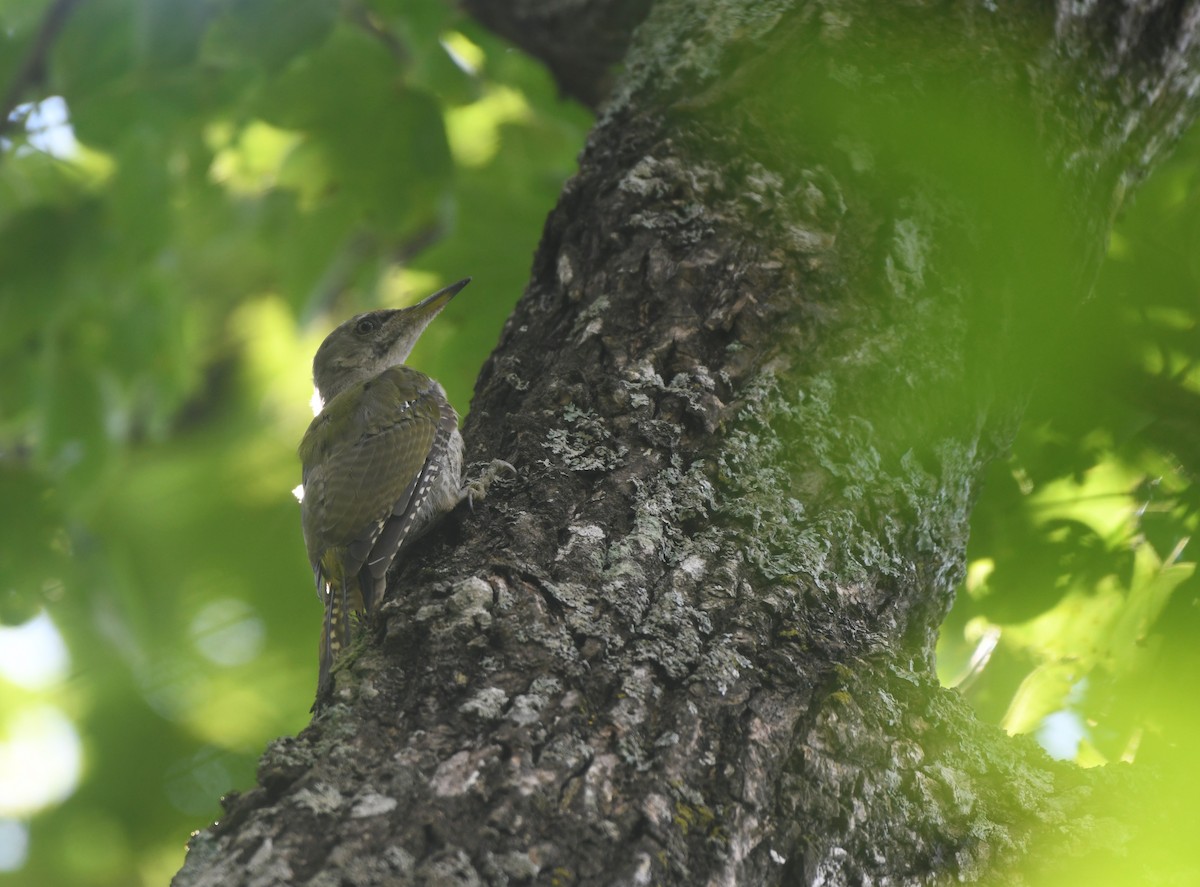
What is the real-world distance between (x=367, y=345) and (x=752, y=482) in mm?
2985

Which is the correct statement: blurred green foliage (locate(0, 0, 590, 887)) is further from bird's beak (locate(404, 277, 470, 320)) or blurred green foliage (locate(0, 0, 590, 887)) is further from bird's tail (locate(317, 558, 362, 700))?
bird's tail (locate(317, 558, 362, 700))

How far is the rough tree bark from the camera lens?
1.47m

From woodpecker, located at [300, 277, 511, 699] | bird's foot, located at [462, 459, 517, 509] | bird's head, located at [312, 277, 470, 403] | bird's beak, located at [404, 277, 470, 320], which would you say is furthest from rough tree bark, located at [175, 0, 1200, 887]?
bird's head, located at [312, 277, 470, 403]

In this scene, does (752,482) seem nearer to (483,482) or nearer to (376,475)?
(483,482)

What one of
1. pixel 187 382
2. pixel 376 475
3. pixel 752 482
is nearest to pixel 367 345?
pixel 187 382

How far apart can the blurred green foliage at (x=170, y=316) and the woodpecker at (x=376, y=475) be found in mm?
192

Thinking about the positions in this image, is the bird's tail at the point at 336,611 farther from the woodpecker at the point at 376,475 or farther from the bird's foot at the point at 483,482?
the bird's foot at the point at 483,482

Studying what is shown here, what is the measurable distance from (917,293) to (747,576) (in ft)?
2.94

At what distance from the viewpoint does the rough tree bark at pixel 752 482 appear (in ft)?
4.82

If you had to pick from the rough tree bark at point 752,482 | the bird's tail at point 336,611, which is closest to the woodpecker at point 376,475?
the bird's tail at point 336,611

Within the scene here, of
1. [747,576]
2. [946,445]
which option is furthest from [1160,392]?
[747,576]

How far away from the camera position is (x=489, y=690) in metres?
1.59

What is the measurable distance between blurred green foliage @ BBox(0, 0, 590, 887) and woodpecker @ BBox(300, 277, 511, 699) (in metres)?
0.19

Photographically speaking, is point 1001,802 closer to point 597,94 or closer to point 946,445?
point 946,445
